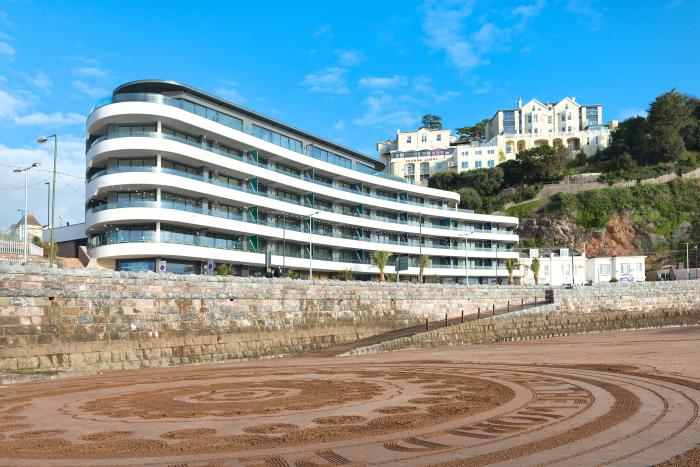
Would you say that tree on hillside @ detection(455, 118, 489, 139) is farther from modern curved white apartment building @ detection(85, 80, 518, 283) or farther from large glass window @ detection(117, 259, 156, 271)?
large glass window @ detection(117, 259, 156, 271)

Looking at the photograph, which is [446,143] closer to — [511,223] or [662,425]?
[511,223]

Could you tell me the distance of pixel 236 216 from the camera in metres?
59.6

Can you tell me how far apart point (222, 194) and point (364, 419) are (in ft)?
156

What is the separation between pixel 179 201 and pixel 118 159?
6.35 metres

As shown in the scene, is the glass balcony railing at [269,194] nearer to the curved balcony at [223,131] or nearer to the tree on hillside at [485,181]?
the curved balcony at [223,131]

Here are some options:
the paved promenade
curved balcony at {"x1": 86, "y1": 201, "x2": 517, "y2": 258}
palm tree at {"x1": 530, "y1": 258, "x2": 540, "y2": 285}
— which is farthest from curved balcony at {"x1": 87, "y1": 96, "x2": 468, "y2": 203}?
Answer: the paved promenade

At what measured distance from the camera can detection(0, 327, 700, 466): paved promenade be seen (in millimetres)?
9117

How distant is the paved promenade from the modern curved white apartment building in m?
32.6

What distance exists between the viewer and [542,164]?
124188 millimetres

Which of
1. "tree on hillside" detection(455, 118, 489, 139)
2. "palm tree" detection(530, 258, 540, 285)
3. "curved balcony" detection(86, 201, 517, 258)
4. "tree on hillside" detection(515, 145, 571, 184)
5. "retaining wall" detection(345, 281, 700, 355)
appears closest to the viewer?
"retaining wall" detection(345, 281, 700, 355)

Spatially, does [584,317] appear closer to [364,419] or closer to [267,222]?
[267,222]

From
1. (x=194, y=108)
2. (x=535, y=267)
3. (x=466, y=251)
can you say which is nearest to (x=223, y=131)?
(x=194, y=108)

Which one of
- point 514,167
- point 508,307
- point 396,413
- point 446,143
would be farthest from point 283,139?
point 446,143

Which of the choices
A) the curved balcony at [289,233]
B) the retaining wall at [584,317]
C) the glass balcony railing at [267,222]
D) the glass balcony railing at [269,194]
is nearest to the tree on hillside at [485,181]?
the glass balcony railing at [269,194]
